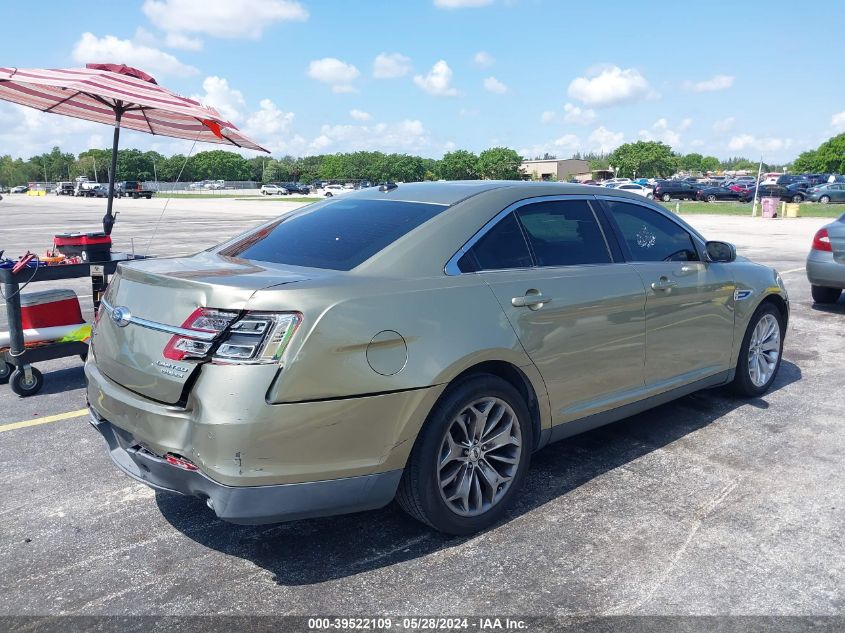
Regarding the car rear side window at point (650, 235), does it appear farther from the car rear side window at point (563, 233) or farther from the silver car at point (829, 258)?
the silver car at point (829, 258)

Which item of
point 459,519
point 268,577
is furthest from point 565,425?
point 268,577

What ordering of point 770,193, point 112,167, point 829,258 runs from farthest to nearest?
point 770,193 < point 829,258 < point 112,167

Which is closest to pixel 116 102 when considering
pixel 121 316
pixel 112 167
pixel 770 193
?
pixel 112 167

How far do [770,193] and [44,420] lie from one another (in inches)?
2212

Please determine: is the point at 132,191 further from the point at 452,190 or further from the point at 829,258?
the point at 452,190

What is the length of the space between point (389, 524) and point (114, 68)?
18.0 feet

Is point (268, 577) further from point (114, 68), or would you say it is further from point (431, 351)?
point (114, 68)

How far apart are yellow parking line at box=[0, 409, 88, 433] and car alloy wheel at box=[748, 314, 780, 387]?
489 centimetres

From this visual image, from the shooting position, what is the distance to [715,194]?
5634 centimetres

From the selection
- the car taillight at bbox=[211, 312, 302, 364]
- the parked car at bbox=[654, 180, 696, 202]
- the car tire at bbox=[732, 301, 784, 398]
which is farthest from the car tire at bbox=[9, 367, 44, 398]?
the parked car at bbox=[654, 180, 696, 202]

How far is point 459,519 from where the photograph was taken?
3.32m

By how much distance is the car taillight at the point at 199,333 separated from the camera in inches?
110

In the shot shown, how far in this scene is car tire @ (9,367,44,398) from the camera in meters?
5.58

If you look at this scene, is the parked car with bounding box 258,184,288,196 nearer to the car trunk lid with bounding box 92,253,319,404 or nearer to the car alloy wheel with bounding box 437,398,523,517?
the car trunk lid with bounding box 92,253,319,404
